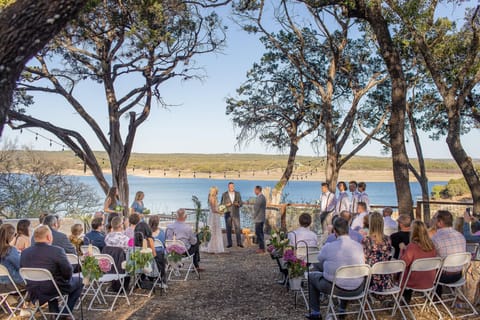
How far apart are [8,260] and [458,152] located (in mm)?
9163

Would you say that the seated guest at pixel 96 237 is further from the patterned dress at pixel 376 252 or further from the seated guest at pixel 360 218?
the seated guest at pixel 360 218

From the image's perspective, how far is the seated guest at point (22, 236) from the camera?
19.7ft

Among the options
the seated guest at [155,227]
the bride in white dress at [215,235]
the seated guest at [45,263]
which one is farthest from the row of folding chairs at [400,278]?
the bride in white dress at [215,235]

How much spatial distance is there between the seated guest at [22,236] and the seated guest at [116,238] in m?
1.05

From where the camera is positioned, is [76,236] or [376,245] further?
[76,236]

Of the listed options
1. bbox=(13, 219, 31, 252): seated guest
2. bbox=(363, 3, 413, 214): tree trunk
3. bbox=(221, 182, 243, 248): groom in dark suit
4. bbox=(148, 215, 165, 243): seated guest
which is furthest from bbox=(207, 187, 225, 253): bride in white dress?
bbox=(13, 219, 31, 252): seated guest

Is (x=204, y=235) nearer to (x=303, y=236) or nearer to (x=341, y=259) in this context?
(x=303, y=236)

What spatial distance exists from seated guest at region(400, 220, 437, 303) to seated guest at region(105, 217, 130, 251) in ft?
12.5

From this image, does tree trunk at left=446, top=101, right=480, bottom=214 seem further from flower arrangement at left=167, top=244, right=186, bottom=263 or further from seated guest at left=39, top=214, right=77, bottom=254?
seated guest at left=39, top=214, right=77, bottom=254

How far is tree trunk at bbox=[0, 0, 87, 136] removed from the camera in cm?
214

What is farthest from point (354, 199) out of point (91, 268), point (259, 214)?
point (91, 268)

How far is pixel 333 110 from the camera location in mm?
18188

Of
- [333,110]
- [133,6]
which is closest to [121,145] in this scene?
[133,6]

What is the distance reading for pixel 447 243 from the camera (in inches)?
214
